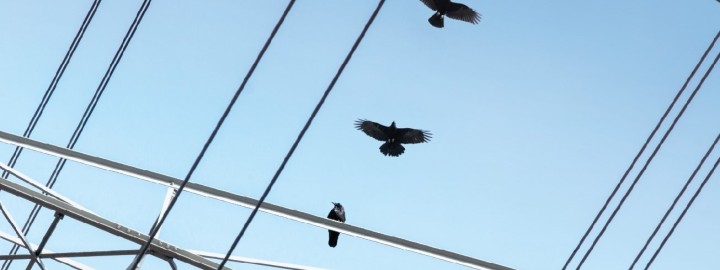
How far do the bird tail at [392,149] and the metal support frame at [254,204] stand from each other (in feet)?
32.9

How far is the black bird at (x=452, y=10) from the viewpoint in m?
24.5

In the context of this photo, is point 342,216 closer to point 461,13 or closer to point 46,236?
point 461,13

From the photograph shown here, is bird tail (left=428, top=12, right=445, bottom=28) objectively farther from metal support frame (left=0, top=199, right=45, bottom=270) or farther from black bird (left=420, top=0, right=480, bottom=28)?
metal support frame (left=0, top=199, right=45, bottom=270)

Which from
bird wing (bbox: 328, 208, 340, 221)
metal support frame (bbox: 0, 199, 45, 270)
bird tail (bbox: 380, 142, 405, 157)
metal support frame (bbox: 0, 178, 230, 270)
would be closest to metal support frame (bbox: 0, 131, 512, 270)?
metal support frame (bbox: 0, 178, 230, 270)

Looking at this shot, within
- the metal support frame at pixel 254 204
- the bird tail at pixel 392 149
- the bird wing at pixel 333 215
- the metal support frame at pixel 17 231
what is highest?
the bird tail at pixel 392 149

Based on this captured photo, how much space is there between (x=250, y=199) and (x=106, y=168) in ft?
4.68

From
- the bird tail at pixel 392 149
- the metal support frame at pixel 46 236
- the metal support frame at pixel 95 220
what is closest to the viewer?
the metal support frame at pixel 46 236

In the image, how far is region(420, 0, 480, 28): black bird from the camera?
24.5m

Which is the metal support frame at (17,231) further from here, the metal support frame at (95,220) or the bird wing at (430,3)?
the bird wing at (430,3)

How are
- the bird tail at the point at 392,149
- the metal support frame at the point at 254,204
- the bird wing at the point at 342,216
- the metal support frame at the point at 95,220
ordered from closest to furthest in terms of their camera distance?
1. the metal support frame at the point at 95,220
2. the metal support frame at the point at 254,204
3. the bird wing at the point at 342,216
4. the bird tail at the point at 392,149

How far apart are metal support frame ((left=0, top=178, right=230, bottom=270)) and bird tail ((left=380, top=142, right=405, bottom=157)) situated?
1226 cm

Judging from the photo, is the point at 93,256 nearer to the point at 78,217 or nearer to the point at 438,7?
the point at 78,217

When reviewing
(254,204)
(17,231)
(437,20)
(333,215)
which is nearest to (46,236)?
(17,231)

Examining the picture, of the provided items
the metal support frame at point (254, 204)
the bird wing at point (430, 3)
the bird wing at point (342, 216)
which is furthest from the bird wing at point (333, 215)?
the metal support frame at point (254, 204)
